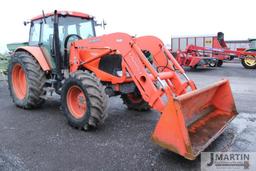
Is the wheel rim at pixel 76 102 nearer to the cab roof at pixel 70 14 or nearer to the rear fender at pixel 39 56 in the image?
the rear fender at pixel 39 56

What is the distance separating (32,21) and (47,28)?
2.38ft

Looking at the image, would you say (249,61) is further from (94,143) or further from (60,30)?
(94,143)

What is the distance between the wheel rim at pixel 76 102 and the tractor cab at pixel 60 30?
107 centimetres

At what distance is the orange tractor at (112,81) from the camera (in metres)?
3.71

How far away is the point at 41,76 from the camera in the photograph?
5.88 m

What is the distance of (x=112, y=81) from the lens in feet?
16.4

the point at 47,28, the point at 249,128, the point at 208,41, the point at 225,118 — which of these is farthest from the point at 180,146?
the point at 208,41

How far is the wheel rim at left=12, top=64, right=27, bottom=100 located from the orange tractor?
15mm

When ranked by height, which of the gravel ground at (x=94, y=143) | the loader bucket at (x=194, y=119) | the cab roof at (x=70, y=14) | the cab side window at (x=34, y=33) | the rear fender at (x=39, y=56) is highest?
the cab roof at (x=70, y=14)

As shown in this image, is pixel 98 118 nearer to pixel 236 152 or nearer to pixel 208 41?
pixel 236 152

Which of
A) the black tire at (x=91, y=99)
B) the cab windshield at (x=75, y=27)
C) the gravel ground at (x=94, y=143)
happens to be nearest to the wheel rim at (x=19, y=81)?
the gravel ground at (x=94, y=143)

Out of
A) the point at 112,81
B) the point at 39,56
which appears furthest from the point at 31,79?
the point at 112,81

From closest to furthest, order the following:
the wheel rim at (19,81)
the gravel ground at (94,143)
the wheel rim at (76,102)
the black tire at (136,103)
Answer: the gravel ground at (94,143) < the wheel rim at (76,102) < the black tire at (136,103) < the wheel rim at (19,81)

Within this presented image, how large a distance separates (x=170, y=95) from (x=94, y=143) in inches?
53.9
